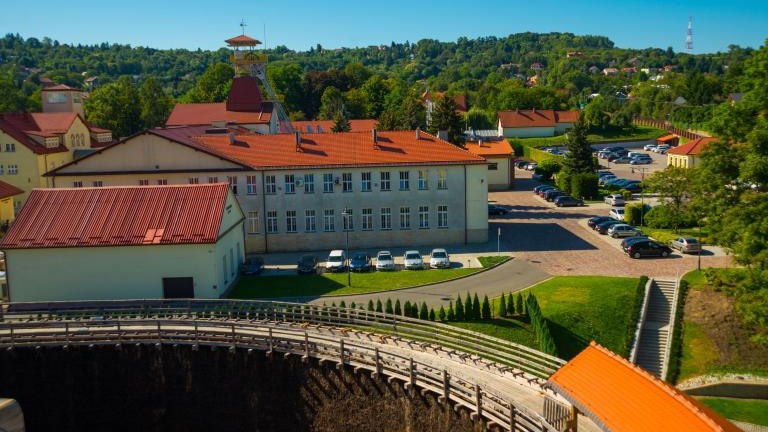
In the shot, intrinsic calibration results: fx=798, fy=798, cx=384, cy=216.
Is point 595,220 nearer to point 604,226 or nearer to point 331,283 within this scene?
point 604,226

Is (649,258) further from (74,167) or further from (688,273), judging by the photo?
(74,167)

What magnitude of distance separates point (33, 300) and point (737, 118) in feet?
108

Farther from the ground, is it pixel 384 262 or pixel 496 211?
pixel 496 211

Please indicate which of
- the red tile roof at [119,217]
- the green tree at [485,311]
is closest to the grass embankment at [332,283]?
the red tile roof at [119,217]

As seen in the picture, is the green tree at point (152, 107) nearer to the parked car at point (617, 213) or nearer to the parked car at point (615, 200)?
the parked car at point (615, 200)

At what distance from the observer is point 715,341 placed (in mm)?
37594

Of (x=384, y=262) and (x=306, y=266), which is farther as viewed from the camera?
(x=384, y=262)

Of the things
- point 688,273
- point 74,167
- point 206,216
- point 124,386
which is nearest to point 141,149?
point 74,167

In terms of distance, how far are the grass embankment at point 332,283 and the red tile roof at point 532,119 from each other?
75114mm

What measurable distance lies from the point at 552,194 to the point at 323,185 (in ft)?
81.8

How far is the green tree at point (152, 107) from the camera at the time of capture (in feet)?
386

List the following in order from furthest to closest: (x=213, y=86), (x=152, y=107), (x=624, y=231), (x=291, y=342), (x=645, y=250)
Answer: (x=213, y=86) < (x=152, y=107) < (x=624, y=231) < (x=645, y=250) < (x=291, y=342)

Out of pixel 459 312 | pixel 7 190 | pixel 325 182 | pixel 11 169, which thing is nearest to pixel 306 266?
pixel 325 182

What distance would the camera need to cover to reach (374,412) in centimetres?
2528
